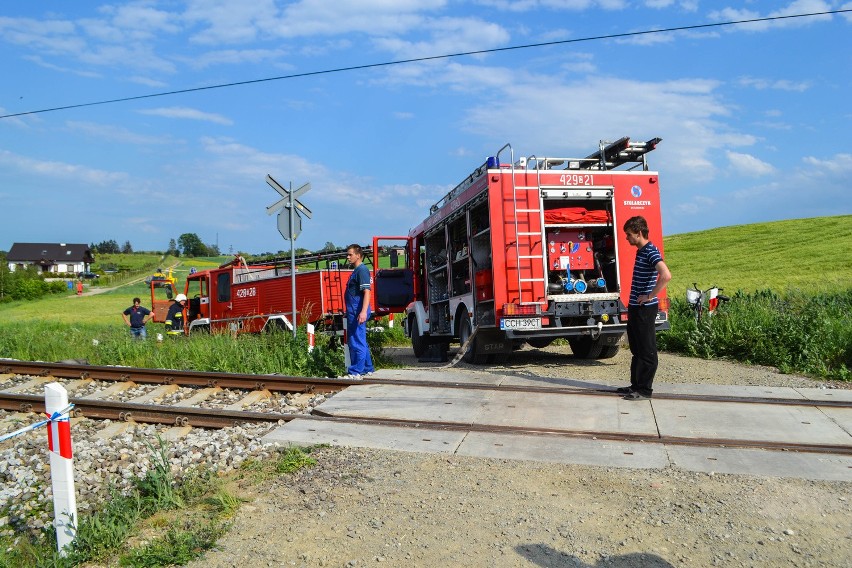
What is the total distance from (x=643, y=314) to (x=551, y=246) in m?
3.36

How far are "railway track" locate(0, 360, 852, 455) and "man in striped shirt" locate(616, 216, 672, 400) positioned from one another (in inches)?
11.7

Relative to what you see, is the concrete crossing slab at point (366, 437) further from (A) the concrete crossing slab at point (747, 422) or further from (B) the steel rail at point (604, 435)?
(A) the concrete crossing slab at point (747, 422)

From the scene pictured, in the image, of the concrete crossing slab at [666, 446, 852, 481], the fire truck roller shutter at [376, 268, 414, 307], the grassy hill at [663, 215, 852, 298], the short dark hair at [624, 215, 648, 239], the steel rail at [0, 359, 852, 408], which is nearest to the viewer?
the concrete crossing slab at [666, 446, 852, 481]

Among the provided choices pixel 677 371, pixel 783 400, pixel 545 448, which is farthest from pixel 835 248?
pixel 545 448

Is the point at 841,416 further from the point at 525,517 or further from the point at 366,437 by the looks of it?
the point at 366,437

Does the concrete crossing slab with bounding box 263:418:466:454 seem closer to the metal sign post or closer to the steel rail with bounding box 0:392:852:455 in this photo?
the steel rail with bounding box 0:392:852:455

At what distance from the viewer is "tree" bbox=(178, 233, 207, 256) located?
432ft

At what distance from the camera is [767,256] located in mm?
33000

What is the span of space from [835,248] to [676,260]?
23.0ft

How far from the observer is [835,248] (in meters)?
32.6

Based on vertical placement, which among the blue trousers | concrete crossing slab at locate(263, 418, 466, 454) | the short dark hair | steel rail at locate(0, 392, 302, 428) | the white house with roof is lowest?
concrete crossing slab at locate(263, 418, 466, 454)

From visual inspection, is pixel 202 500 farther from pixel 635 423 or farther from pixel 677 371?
pixel 677 371

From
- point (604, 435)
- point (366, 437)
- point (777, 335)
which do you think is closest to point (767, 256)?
point (777, 335)

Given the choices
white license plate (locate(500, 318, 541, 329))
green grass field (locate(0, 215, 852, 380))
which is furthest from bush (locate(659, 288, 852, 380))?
white license plate (locate(500, 318, 541, 329))
